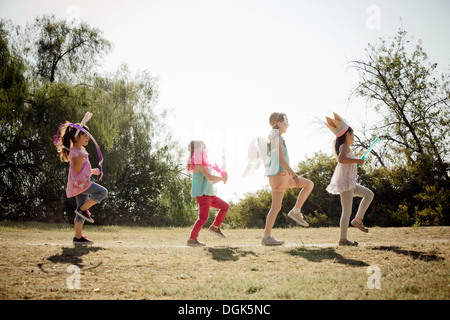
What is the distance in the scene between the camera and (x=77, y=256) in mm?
5641

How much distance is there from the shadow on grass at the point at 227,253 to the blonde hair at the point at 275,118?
215 centimetres

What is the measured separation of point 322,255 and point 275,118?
7.70ft

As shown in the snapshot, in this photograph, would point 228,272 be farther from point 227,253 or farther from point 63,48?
point 63,48

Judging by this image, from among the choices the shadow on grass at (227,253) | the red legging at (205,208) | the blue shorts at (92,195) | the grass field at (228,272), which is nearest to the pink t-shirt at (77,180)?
the blue shorts at (92,195)

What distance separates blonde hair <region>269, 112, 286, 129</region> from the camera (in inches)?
256

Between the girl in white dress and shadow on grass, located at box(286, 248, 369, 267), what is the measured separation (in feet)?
2.07

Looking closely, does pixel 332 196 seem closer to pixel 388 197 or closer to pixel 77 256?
pixel 388 197

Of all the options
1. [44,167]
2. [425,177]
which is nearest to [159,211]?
[44,167]

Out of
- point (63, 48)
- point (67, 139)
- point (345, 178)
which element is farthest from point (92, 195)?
point (63, 48)

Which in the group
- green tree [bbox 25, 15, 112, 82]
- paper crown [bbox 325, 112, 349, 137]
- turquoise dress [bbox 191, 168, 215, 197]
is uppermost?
green tree [bbox 25, 15, 112, 82]

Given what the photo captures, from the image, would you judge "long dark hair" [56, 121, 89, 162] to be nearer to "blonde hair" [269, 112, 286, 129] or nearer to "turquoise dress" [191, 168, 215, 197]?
"turquoise dress" [191, 168, 215, 197]

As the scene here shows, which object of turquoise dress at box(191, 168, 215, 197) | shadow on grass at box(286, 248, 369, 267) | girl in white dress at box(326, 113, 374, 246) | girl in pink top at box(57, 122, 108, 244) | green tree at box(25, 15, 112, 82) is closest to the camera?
shadow on grass at box(286, 248, 369, 267)

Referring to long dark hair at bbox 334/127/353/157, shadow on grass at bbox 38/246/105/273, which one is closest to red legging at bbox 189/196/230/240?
shadow on grass at bbox 38/246/105/273

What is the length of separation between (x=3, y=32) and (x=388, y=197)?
15.6m
